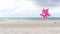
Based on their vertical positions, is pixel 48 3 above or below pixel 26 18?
above

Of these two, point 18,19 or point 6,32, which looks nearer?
point 6,32

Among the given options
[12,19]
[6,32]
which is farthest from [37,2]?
[6,32]

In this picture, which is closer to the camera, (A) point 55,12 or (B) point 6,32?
(B) point 6,32

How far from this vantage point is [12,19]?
169 inches

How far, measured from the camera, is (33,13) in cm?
445

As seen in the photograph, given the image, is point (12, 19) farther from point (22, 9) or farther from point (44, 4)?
point (44, 4)

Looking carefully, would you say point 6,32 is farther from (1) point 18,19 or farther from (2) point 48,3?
(2) point 48,3

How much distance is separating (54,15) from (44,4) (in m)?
0.42

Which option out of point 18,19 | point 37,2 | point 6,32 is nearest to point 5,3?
point 18,19

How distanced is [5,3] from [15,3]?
28cm

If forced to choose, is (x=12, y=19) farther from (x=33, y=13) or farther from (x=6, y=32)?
(x=6, y=32)

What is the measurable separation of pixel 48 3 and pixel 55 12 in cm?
35

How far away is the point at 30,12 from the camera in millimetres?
4449

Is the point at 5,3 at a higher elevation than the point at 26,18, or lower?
higher
